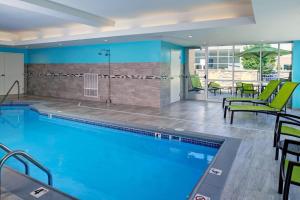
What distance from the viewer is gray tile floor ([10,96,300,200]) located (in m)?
2.70

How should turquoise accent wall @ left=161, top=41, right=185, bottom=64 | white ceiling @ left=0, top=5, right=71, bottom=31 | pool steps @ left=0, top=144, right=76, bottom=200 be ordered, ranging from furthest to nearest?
turquoise accent wall @ left=161, top=41, right=185, bottom=64
white ceiling @ left=0, top=5, right=71, bottom=31
pool steps @ left=0, top=144, right=76, bottom=200

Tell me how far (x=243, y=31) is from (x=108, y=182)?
545 centimetres

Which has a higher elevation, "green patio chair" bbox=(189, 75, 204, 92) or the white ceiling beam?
the white ceiling beam

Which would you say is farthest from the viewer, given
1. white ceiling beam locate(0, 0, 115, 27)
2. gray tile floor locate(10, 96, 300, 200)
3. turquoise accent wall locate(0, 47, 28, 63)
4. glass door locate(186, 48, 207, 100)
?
turquoise accent wall locate(0, 47, 28, 63)

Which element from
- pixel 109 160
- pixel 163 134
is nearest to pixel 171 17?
pixel 163 134

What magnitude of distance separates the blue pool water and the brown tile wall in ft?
9.70

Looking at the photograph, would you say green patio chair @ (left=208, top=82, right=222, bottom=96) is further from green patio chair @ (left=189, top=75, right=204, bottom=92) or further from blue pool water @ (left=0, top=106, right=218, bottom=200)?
blue pool water @ (left=0, top=106, right=218, bottom=200)

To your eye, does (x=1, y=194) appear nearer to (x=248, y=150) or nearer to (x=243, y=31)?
(x=248, y=150)

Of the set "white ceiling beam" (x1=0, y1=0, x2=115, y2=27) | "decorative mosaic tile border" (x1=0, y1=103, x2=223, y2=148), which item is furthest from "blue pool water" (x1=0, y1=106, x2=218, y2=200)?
"white ceiling beam" (x1=0, y1=0, x2=115, y2=27)

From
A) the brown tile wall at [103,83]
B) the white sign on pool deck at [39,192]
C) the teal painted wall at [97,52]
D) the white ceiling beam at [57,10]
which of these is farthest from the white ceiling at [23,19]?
the white sign on pool deck at [39,192]

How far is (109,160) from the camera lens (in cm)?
423

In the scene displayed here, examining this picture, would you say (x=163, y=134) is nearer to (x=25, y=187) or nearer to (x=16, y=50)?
(x=25, y=187)

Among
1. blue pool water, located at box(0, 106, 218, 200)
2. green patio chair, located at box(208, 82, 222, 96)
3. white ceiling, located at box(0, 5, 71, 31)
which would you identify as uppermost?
white ceiling, located at box(0, 5, 71, 31)

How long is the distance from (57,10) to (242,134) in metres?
4.80
